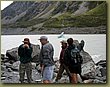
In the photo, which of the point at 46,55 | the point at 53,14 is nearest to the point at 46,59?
the point at 46,55

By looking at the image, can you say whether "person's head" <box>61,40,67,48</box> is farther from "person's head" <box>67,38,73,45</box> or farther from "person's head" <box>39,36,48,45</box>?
"person's head" <box>39,36,48,45</box>

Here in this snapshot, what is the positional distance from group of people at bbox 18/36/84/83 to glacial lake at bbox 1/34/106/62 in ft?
0.11

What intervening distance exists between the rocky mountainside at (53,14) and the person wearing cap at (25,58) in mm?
150

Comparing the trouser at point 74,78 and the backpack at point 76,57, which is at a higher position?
the backpack at point 76,57

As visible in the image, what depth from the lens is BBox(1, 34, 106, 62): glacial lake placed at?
2.82 m

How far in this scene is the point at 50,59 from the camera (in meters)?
2.83

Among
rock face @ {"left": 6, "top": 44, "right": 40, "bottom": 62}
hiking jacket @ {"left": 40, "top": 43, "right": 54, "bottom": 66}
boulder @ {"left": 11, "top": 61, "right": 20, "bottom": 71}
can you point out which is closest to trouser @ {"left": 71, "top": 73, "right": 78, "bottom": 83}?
hiking jacket @ {"left": 40, "top": 43, "right": 54, "bottom": 66}

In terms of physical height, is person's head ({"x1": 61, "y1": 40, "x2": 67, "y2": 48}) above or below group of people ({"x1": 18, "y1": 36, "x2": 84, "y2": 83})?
above

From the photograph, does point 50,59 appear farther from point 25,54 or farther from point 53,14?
point 53,14

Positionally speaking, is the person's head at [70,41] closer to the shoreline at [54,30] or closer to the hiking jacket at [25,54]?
the shoreline at [54,30]

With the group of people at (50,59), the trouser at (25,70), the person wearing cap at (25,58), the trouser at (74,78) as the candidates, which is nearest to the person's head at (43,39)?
the group of people at (50,59)

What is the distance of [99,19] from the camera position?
2834 mm

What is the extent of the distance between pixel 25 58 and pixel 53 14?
0.48m

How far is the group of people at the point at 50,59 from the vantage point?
2.83m
